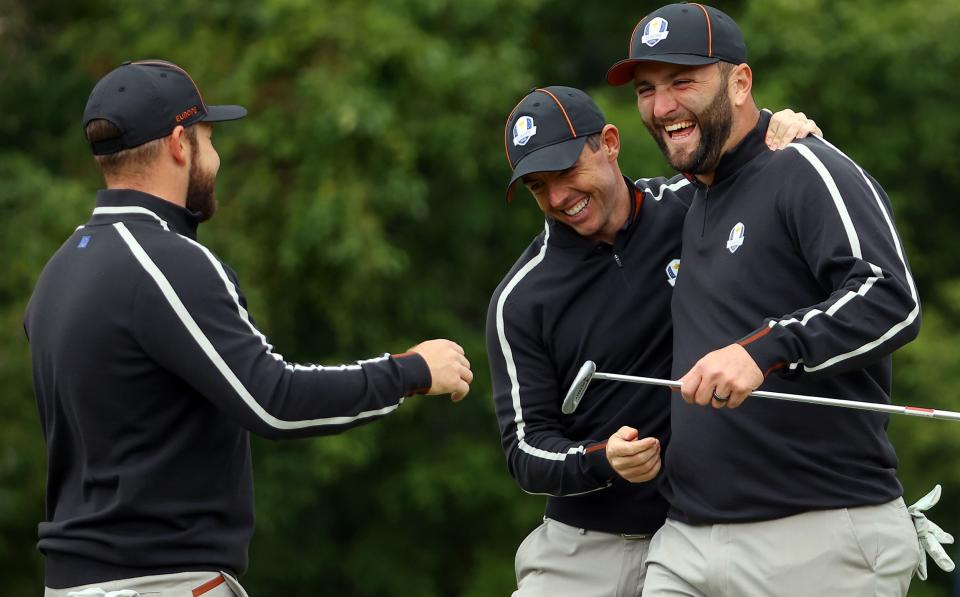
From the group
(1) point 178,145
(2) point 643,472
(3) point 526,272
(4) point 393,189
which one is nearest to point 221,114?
(1) point 178,145

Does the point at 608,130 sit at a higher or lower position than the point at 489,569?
higher

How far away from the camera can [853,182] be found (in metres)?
A: 4.16

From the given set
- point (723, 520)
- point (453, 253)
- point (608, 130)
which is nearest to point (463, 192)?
point (453, 253)

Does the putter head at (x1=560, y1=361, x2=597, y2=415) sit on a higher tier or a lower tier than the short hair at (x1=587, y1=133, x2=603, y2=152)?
lower

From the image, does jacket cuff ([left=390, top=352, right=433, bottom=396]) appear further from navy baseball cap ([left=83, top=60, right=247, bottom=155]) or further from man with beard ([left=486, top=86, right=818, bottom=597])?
navy baseball cap ([left=83, top=60, right=247, bottom=155])

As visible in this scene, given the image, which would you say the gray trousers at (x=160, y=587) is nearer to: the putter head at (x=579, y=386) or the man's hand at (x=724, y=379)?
the putter head at (x=579, y=386)

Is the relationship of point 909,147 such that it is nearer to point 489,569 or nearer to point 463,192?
point 463,192

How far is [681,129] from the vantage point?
4527mm

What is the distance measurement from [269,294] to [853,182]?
816 centimetres

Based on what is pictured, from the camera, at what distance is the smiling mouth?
14.8 ft

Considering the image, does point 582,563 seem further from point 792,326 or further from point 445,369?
point 792,326

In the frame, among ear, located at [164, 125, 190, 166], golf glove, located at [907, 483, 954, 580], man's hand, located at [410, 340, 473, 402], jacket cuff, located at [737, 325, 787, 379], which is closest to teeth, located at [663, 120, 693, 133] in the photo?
jacket cuff, located at [737, 325, 787, 379]

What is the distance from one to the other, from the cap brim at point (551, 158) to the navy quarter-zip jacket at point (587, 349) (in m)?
0.24

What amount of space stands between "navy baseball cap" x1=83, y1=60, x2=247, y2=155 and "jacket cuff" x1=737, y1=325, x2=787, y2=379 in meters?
1.71
